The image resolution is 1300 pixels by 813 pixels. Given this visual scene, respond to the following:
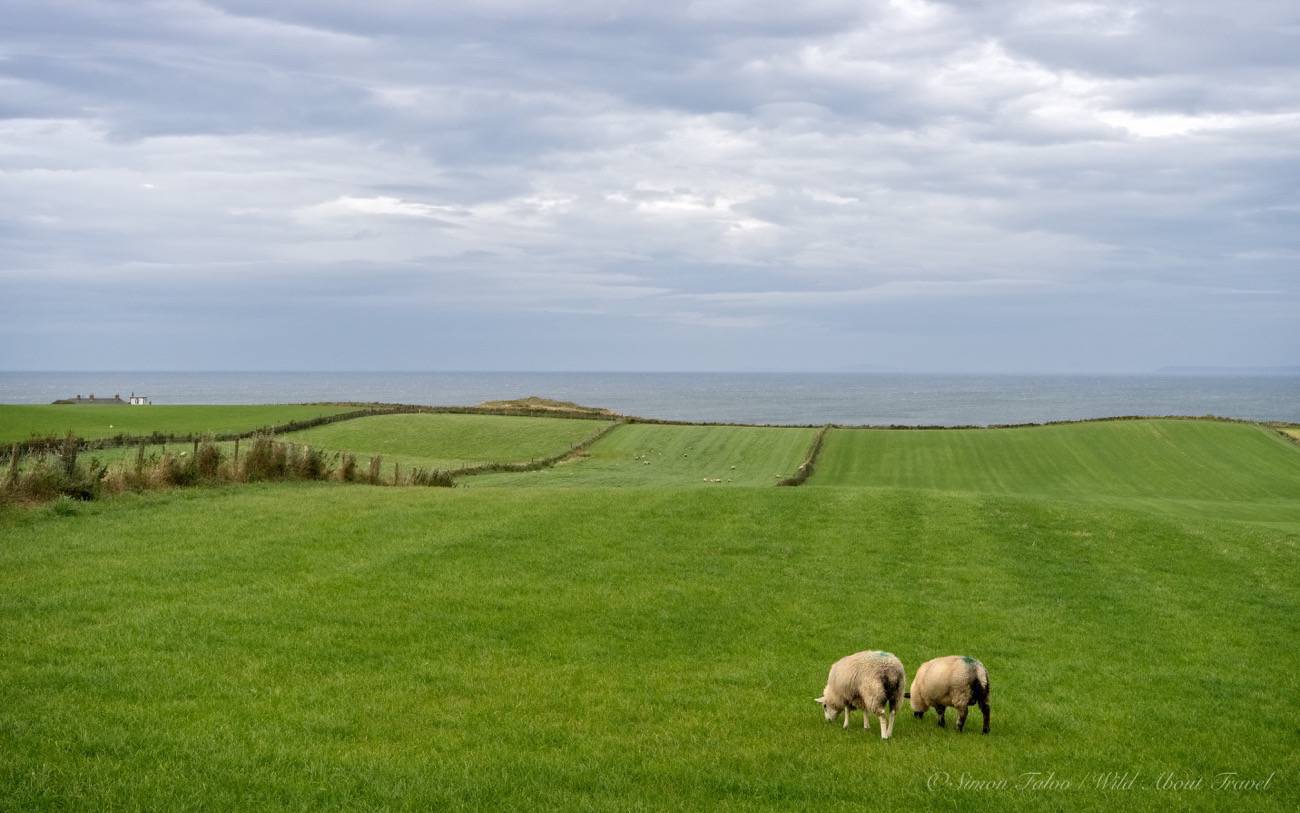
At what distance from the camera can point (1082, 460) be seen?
65.7 meters

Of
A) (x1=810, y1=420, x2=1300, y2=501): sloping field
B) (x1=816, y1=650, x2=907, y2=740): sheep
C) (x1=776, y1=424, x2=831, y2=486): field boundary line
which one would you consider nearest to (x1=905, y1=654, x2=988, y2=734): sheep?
(x1=816, y1=650, x2=907, y2=740): sheep

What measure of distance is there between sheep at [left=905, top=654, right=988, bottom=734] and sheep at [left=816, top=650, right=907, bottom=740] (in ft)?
1.97

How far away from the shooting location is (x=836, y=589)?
69.2 feet

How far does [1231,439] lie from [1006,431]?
14877mm

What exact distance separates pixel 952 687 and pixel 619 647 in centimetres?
555

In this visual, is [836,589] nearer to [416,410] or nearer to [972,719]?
[972,719]

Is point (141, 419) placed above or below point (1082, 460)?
below

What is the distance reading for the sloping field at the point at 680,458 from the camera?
172 feet

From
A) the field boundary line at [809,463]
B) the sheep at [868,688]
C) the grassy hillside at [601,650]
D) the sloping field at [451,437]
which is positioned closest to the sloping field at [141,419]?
the sloping field at [451,437]

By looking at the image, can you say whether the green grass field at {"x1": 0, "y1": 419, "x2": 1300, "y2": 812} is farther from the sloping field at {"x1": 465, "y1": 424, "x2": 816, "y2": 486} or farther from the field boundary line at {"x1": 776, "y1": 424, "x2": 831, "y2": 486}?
the field boundary line at {"x1": 776, "y1": 424, "x2": 831, "y2": 486}

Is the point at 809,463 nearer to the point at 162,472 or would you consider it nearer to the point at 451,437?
the point at 451,437

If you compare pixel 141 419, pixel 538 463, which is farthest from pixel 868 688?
pixel 141 419

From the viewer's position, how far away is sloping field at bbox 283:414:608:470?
63688mm

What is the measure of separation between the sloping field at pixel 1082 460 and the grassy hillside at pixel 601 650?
95.0 ft
